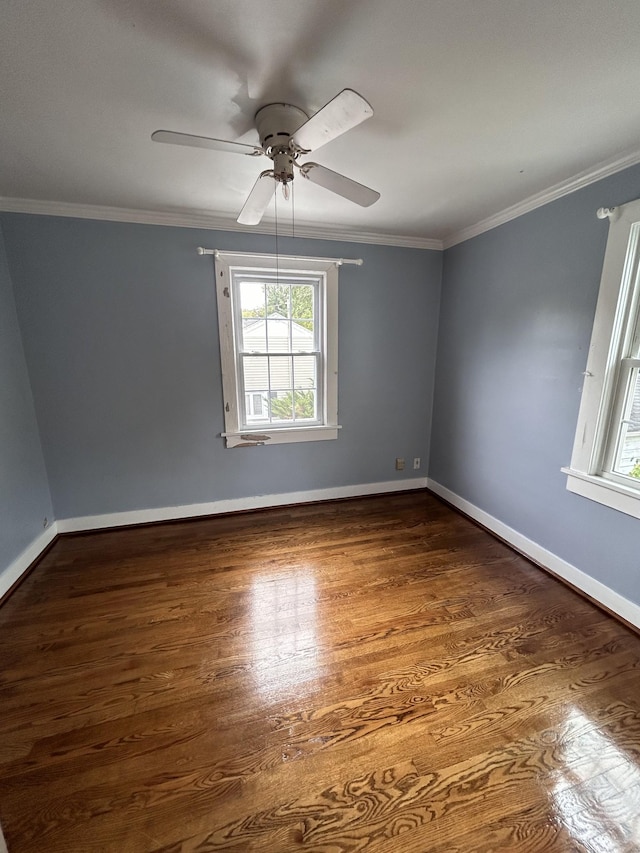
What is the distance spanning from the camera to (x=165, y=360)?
Answer: 2.70 m

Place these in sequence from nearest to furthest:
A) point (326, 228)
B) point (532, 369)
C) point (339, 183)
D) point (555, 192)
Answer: point (339, 183) → point (555, 192) → point (532, 369) → point (326, 228)

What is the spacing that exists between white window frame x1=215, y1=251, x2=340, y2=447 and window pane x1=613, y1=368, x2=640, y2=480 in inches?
78.2

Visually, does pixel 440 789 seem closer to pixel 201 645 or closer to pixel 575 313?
pixel 201 645

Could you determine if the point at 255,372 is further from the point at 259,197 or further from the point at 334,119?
the point at 334,119

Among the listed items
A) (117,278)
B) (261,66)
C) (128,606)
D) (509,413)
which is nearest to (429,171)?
(261,66)

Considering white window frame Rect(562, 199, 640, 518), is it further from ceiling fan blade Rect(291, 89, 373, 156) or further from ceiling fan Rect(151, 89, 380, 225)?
ceiling fan blade Rect(291, 89, 373, 156)

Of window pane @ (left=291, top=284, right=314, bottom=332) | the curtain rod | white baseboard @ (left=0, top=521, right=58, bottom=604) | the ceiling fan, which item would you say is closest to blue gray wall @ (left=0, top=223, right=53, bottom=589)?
white baseboard @ (left=0, top=521, right=58, bottom=604)

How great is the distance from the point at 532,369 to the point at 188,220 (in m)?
2.69

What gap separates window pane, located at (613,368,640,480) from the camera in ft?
6.15

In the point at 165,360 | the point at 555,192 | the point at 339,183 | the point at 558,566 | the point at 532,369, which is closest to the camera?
the point at 339,183

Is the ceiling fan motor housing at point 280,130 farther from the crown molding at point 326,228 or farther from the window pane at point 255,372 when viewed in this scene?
the window pane at point 255,372

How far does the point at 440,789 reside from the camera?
116 cm

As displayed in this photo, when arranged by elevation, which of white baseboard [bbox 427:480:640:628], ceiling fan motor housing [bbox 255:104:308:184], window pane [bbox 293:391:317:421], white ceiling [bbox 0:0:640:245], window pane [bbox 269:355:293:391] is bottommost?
white baseboard [bbox 427:480:640:628]

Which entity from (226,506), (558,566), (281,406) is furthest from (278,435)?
(558,566)
